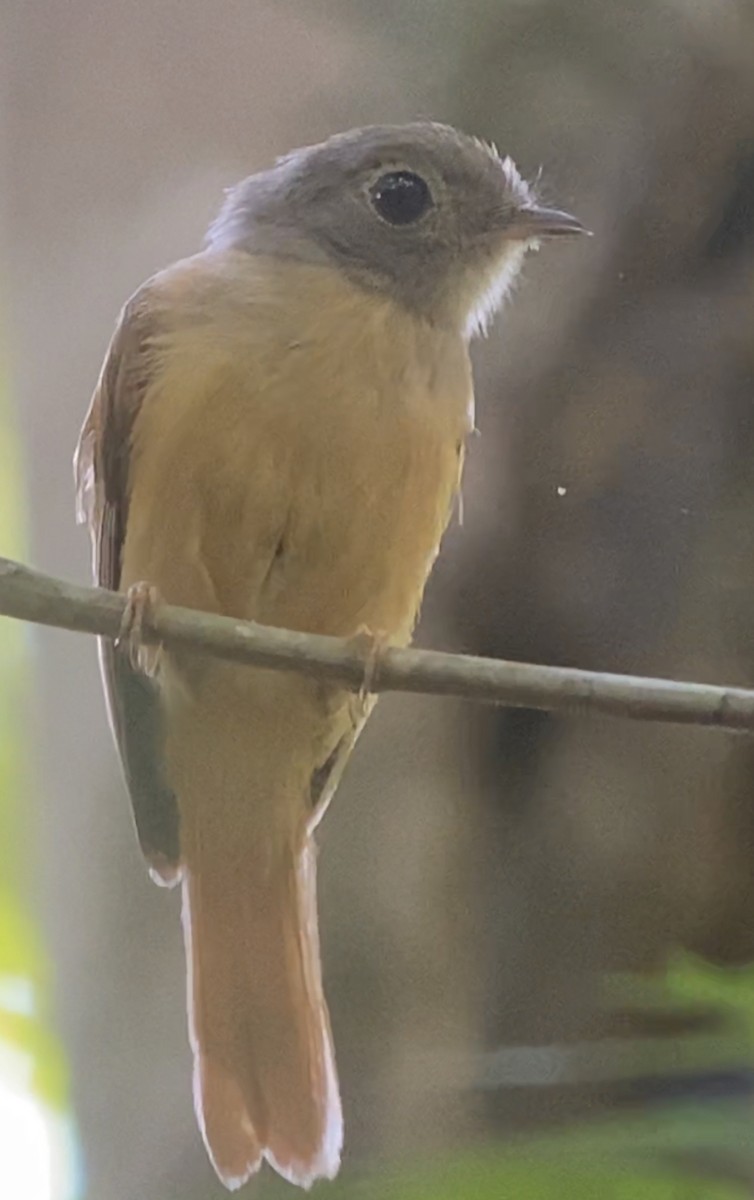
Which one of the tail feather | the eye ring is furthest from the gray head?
the tail feather

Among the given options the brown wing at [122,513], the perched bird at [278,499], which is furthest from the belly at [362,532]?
the brown wing at [122,513]

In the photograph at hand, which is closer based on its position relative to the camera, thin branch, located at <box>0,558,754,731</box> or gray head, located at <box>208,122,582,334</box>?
thin branch, located at <box>0,558,754,731</box>

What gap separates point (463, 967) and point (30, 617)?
440 mm

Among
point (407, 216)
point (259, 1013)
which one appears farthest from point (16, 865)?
point (407, 216)

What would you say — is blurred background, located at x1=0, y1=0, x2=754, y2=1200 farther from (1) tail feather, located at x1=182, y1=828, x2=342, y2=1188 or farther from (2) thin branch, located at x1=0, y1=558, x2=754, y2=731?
(2) thin branch, located at x1=0, y1=558, x2=754, y2=731

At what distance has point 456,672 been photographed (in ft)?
2.86

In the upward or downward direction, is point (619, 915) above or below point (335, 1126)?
above

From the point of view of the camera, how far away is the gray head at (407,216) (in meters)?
1.10

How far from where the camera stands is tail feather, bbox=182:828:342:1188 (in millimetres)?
1006

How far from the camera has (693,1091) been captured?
3.27ft

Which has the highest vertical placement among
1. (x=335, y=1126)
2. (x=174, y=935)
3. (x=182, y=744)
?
(x=182, y=744)

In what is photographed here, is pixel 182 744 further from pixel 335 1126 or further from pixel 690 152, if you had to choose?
pixel 690 152

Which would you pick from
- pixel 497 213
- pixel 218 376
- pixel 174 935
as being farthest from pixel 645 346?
pixel 174 935

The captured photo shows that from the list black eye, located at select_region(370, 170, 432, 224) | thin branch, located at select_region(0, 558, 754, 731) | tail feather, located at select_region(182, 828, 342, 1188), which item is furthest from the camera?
black eye, located at select_region(370, 170, 432, 224)
